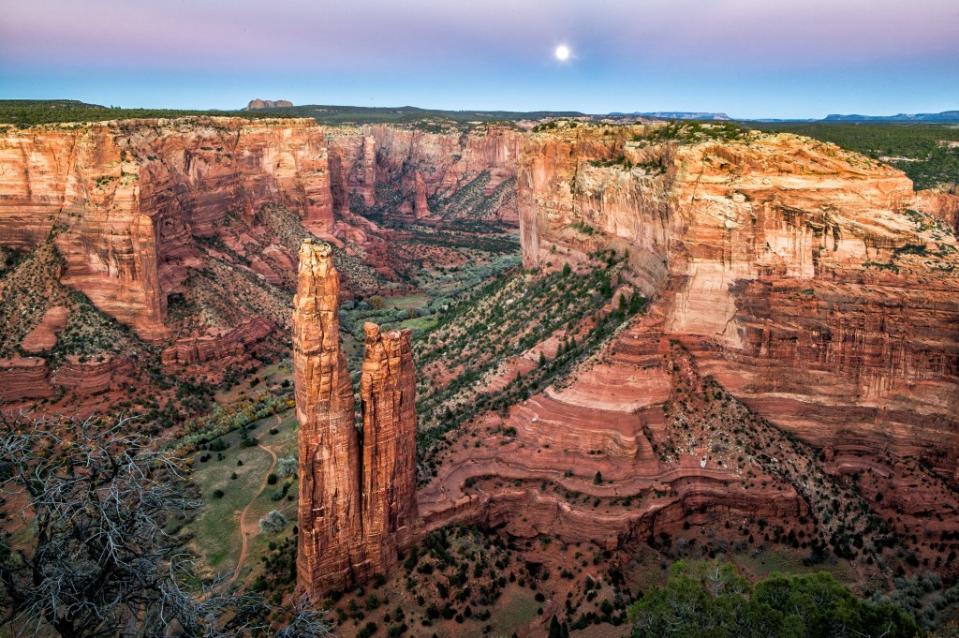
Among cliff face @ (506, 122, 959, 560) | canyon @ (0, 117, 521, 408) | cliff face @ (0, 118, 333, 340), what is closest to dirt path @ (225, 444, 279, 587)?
cliff face @ (506, 122, 959, 560)

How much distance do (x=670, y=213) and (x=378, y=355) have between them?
65.3ft

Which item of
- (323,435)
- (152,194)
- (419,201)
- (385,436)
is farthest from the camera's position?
(419,201)

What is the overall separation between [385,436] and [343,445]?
2102 mm

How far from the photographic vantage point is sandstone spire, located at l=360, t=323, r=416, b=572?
101ft

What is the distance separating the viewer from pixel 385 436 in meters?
31.1

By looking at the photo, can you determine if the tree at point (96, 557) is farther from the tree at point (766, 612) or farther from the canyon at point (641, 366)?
the tree at point (766, 612)

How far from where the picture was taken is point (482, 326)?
58375mm

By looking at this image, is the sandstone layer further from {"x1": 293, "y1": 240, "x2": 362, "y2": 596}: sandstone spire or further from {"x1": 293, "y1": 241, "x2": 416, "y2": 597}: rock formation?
{"x1": 293, "y1": 240, "x2": 362, "y2": 596}: sandstone spire

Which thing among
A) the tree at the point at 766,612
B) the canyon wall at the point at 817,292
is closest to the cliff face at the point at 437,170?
the canyon wall at the point at 817,292

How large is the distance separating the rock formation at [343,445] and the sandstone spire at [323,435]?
0.13ft

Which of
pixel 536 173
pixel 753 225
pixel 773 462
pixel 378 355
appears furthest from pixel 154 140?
pixel 773 462

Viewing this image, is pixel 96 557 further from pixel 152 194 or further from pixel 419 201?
pixel 419 201

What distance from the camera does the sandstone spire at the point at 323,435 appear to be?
92.4 feet

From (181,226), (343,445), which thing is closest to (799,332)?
(343,445)
